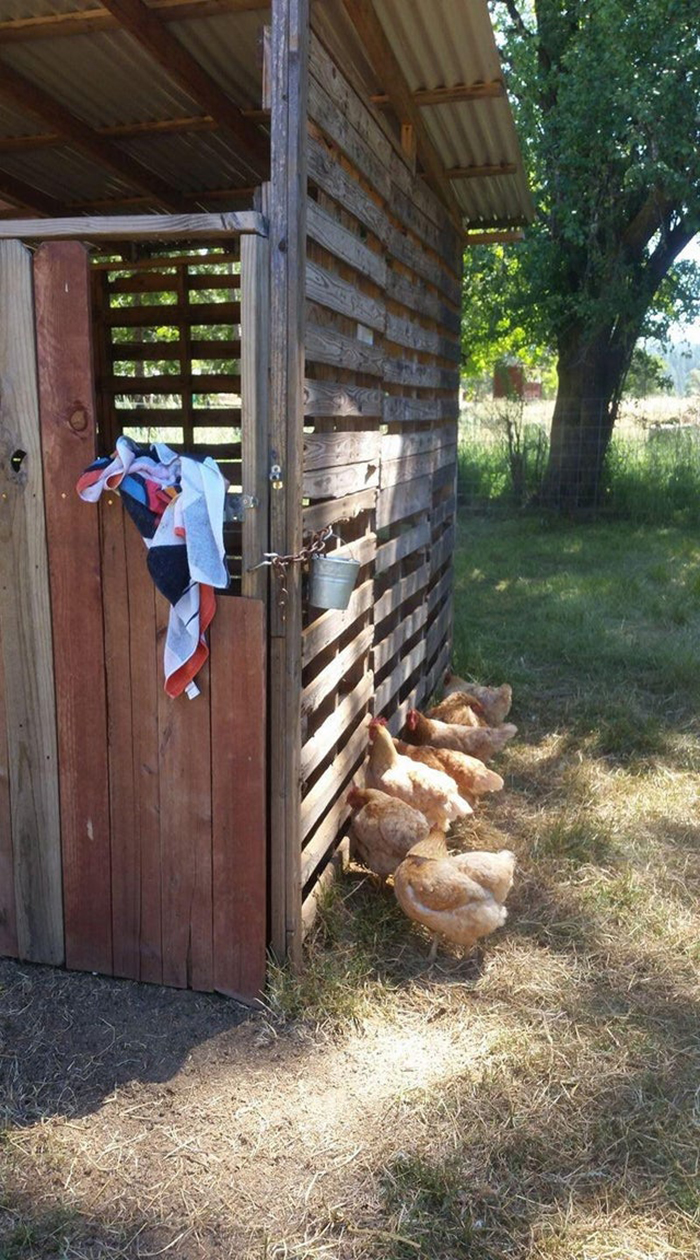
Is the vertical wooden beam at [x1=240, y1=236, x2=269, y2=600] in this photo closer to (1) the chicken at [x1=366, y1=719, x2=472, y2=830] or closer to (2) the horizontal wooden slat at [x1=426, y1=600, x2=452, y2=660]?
(1) the chicken at [x1=366, y1=719, x2=472, y2=830]

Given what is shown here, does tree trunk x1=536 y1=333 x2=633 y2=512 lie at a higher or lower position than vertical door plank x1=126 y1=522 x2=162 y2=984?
higher

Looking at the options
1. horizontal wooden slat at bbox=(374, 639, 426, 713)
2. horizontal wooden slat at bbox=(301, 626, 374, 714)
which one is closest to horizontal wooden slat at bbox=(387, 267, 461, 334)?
horizontal wooden slat at bbox=(301, 626, 374, 714)

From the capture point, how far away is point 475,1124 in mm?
2688

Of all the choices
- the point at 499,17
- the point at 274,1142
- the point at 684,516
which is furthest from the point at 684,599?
the point at 499,17

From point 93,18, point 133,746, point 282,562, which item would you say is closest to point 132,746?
point 133,746

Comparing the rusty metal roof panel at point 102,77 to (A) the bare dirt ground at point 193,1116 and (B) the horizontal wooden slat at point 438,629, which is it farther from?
(A) the bare dirt ground at point 193,1116

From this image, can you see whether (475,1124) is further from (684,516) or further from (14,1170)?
(684,516)

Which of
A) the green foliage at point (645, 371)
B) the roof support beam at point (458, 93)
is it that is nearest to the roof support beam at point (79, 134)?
the roof support beam at point (458, 93)

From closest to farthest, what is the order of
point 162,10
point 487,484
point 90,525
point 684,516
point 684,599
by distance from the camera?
1. point 90,525
2. point 162,10
3. point 684,599
4. point 684,516
5. point 487,484

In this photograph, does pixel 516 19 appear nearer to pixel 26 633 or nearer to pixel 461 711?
pixel 461 711

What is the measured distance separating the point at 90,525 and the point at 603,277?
10.4 metres

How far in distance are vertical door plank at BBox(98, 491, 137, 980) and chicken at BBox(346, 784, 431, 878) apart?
99cm

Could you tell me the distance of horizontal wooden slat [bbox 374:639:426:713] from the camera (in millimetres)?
4613

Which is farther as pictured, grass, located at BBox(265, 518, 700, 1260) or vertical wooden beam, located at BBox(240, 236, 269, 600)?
vertical wooden beam, located at BBox(240, 236, 269, 600)
